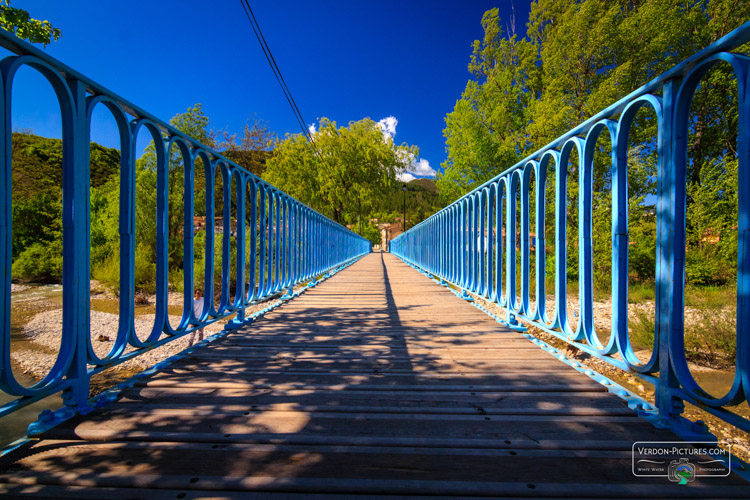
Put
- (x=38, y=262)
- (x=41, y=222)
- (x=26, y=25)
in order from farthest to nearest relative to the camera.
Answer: (x=41, y=222) < (x=38, y=262) < (x=26, y=25)

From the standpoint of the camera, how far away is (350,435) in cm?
136

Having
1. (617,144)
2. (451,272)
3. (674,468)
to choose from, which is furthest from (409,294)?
(674,468)

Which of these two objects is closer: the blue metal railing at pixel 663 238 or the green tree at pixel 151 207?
the blue metal railing at pixel 663 238

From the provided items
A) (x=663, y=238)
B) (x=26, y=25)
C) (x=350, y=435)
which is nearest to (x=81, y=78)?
(x=350, y=435)

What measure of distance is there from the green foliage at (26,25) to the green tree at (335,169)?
2423cm

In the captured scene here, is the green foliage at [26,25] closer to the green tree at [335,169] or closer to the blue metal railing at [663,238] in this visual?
the blue metal railing at [663,238]

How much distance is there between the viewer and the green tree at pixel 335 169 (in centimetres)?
3098

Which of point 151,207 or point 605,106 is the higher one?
point 605,106

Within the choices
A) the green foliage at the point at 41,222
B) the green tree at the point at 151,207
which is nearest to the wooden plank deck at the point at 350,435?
the green tree at the point at 151,207

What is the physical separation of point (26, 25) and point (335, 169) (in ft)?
85.5

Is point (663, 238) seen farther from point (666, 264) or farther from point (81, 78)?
point (81, 78)

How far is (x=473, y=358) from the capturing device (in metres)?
2.29

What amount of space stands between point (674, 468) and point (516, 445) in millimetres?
482

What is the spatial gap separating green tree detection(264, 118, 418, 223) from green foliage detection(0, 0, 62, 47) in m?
24.2
